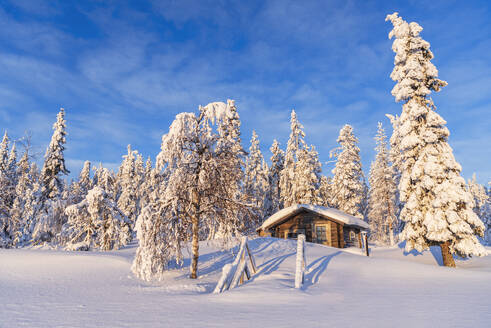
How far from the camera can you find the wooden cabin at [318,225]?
24781mm

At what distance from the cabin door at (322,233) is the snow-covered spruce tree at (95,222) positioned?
1688 cm

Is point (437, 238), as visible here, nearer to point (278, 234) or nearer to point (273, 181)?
point (278, 234)

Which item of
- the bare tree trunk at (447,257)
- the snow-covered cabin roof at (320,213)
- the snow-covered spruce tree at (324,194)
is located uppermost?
the snow-covered spruce tree at (324,194)

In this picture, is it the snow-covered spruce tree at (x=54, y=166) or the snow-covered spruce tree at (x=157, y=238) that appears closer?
the snow-covered spruce tree at (x=157, y=238)

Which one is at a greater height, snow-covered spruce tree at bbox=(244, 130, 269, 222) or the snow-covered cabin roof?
snow-covered spruce tree at bbox=(244, 130, 269, 222)

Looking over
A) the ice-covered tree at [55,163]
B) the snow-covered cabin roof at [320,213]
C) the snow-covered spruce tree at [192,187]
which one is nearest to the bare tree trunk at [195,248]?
the snow-covered spruce tree at [192,187]

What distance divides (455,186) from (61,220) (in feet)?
89.2

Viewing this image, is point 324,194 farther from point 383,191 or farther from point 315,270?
point 315,270

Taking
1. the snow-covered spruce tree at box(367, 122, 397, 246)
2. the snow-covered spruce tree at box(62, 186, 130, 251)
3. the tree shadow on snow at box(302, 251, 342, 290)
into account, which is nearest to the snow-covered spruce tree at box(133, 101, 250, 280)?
the tree shadow on snow at box(302, 251, 342, 290)

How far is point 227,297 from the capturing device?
6.88 meters

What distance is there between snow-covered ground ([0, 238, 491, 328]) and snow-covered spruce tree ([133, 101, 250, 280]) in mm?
1689

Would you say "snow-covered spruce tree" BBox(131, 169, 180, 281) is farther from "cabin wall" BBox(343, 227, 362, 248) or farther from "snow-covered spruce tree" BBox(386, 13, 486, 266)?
"cabin wall" BBox(343, 227, 362, 248)

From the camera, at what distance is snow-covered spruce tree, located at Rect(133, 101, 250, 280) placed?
10.1 m

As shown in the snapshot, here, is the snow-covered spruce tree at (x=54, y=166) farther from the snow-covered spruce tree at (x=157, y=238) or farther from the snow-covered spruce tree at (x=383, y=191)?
the snow-covered spruce tree at (x=383, y=191)
